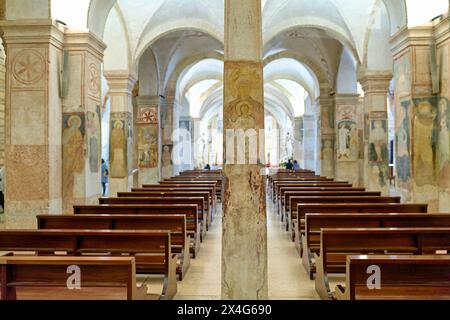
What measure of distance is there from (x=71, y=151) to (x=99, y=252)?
14.7 ft

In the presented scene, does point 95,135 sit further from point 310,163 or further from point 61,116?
point 310,163

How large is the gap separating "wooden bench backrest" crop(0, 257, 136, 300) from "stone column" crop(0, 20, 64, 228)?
16.7 feet

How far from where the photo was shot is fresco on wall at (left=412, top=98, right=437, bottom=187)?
27.3 feet

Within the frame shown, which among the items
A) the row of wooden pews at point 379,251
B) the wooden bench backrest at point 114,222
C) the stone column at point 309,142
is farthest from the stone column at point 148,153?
the wooden bench backrest at point 114,222

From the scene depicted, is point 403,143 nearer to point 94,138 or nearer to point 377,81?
point 377,81

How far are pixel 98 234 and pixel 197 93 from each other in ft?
81.0

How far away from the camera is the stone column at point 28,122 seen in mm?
7738

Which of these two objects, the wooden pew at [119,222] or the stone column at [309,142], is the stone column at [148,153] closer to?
the stone column at [309,142]

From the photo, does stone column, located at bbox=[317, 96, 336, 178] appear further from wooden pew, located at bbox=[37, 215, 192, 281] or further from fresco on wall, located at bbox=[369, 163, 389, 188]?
wooden pew, located at bbox=[37, 215, 192, 281]

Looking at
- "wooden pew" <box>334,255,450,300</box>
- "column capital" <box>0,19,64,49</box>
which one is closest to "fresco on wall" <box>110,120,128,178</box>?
"column capital" <box>0,19,64,49</box>

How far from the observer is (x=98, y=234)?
4.27 m

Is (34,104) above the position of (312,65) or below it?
below

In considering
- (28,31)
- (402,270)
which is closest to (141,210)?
(28,31)
